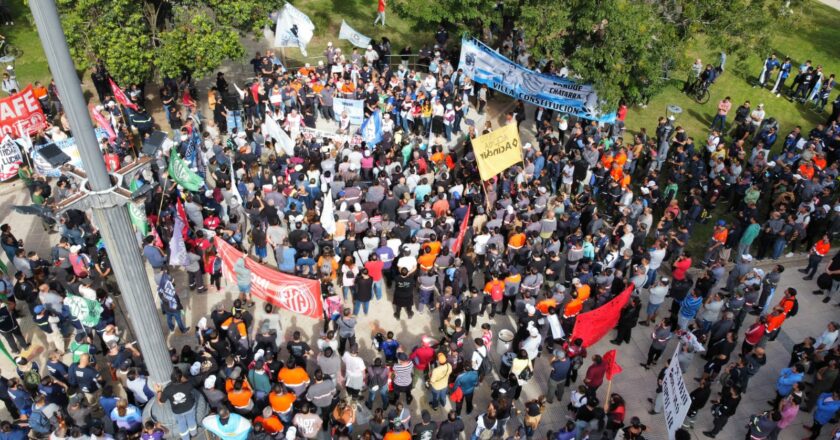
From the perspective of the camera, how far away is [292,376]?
41.2ft

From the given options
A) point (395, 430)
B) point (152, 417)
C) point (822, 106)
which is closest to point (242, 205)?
point (152, 417)

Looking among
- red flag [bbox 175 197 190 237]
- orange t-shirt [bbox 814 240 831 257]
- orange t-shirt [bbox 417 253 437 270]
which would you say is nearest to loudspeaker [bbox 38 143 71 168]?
red flag [bbox 175 197 190 237]

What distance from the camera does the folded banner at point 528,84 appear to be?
22.4m

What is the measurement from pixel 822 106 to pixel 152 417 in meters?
26.3

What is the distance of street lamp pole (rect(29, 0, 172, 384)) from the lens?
9.16m

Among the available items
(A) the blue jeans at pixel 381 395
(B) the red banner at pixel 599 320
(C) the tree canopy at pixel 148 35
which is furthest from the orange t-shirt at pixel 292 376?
(C) the tree canopy at pixel 148 35

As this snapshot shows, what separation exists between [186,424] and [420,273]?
19.0 ft

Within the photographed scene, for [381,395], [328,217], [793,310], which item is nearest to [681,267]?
[793,310]

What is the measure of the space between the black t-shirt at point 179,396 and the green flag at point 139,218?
5020mm

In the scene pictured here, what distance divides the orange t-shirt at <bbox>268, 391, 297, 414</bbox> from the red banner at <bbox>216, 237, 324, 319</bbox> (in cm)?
257

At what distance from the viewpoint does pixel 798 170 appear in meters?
20.5

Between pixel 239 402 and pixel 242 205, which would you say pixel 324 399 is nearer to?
pixel 239 402

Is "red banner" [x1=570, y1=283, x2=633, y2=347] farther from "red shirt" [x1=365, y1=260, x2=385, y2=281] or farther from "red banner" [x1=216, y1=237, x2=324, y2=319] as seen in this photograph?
"red banner" [x1=216, y1=237, x2=324, y2=319]

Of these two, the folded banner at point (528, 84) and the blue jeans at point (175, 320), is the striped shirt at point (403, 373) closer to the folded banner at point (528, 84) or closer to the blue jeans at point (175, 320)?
the blue jeans at point (175, 320)
